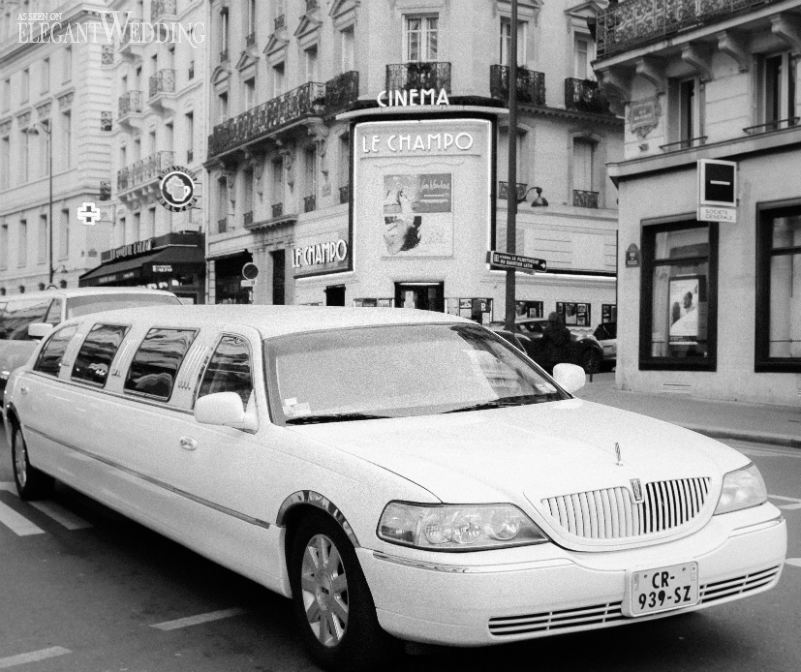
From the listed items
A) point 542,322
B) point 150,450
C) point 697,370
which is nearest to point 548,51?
point 542,322

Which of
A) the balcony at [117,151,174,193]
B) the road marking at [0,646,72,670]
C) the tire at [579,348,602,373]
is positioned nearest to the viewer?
the road marking at [0,646,72,670]

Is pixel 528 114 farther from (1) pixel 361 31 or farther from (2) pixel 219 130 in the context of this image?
(2) pixel 219 130

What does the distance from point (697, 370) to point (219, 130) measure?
27.0 metres

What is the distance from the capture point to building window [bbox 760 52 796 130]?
1884cm

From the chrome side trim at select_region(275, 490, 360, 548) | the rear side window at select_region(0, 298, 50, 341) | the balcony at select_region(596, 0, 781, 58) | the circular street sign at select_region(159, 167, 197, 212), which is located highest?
the balcony at select_region(596, 0, 781, 58)

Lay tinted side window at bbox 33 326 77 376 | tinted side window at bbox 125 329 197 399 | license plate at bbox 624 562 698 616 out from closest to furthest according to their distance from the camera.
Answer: license plate at bbox 624 562 698 616 < tinted side window at bbox 125 329 197 399 < tinted side window at bbox 33 326 77 376

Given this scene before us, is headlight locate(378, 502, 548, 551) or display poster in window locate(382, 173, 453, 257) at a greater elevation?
display poster in window locate(382, 173, 453, 257)

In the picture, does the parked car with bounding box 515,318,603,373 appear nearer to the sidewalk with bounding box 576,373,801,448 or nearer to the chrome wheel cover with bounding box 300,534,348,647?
the sidewalk with bounding box 576,373,801,448

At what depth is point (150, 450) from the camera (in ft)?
19.5

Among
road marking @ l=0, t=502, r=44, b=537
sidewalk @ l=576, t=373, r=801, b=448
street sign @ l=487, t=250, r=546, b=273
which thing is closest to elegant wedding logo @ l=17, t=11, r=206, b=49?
street sign @ l=487, t=250, r=546, b=273

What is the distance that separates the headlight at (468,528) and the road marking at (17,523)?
4.19 m

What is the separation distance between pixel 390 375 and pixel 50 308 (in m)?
10.1

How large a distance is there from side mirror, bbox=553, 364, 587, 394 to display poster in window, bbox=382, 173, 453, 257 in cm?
2691

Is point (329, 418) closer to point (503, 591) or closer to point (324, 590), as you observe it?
point (324, 590)
